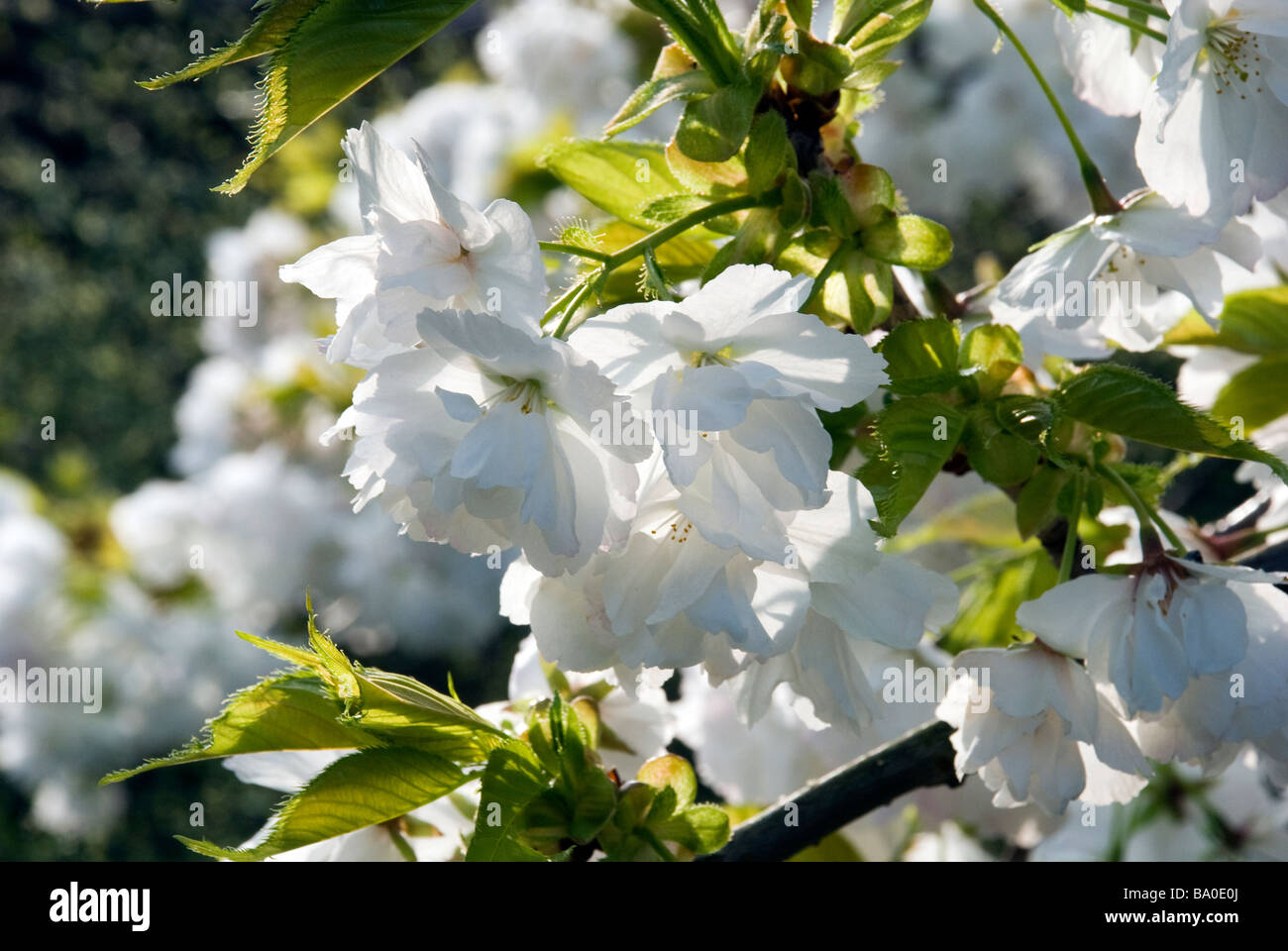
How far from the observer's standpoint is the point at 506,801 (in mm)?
358

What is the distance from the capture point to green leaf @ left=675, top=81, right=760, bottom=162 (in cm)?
34

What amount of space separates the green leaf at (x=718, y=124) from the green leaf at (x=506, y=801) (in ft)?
0.64

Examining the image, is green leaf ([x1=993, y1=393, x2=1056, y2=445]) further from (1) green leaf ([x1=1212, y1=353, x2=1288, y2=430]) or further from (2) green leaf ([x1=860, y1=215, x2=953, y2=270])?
(1) green leaf ([x1=1212, y1=353, x2=1288, y2=430])

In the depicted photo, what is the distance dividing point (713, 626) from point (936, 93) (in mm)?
1360

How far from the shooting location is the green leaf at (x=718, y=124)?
1.12ft

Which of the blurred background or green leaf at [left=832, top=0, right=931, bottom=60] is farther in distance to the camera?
the blurred background

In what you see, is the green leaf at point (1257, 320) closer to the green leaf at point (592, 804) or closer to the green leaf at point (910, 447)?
the green leaf at point (910, 447)

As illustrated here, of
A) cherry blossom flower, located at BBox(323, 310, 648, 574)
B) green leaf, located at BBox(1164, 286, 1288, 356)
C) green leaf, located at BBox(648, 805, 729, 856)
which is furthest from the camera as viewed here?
green leaf, located at BBox(1164, 286, 1288, 356)

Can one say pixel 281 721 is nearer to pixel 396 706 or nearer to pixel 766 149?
pixel 396 706

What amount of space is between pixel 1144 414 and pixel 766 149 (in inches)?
5.5

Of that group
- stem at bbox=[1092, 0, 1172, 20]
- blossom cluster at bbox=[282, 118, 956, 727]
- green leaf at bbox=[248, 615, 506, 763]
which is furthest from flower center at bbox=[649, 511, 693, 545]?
stem at bbox=[1092, 0, 1172, 20]

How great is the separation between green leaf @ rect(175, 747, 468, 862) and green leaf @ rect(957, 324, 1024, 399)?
213 mm
